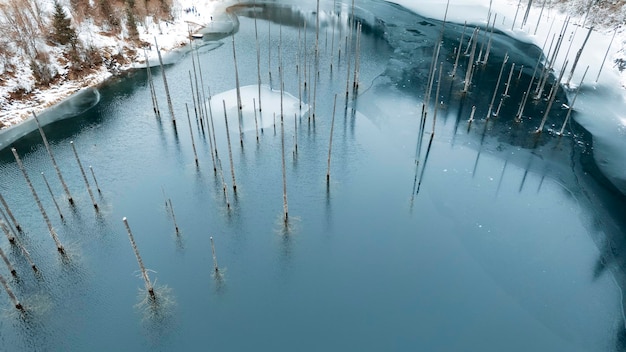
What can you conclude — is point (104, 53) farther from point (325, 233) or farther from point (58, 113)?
point (325, 233)

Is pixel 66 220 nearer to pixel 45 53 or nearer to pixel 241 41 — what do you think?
pixel 45 53

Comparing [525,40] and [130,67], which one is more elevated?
[525,40]

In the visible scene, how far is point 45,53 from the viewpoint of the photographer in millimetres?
44469

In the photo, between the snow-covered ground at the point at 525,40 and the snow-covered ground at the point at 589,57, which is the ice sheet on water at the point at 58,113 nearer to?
the snow-covered ground at the point at 525,40

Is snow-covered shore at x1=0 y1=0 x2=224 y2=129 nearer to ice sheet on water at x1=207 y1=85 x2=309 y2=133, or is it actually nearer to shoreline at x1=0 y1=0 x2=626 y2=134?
shoreline at x1=0 y1=0 x2=626 y2=134

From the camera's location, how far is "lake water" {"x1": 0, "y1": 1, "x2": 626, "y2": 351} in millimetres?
22750

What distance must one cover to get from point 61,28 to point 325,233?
37.5m

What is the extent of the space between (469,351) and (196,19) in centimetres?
5676

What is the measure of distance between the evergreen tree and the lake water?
7251mm

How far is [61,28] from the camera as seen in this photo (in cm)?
4503

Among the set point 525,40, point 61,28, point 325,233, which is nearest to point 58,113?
point 61,28

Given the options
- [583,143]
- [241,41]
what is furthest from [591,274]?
[241,41]

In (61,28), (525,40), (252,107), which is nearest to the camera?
(252,107)

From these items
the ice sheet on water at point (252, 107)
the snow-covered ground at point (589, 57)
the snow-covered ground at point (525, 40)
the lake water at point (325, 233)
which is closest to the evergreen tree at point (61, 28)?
the snow-covered ground at point (525, 40)
